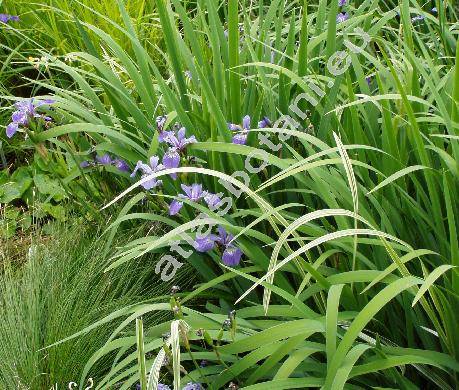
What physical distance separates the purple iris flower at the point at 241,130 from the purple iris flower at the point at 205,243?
32cm

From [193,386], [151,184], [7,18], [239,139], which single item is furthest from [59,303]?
[7,18]

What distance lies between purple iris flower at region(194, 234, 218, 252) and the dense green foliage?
52mm

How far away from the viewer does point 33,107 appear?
6.91 ft

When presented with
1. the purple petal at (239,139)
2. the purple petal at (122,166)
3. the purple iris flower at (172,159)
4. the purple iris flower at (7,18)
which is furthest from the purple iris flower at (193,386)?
the purple iris flower at (7,18)

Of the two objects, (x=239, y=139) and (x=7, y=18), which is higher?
(x=7, y=18)

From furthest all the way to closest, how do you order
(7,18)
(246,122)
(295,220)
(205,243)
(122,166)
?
(7,18), (122,166), (246,122), (205,243), (295,220)

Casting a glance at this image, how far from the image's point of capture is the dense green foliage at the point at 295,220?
1516 mm

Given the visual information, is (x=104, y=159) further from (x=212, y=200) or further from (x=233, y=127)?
(x=212, y=200)

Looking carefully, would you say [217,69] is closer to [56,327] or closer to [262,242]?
[262,242]

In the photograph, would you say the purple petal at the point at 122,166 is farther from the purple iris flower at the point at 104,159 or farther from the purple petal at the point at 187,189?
the purple petal at the point at 187,189

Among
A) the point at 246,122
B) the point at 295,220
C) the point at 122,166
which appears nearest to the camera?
the point at 295,220

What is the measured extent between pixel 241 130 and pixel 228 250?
377 mm

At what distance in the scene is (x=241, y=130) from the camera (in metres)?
2.02

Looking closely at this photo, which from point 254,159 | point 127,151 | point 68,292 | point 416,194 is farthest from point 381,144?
point 68,292
